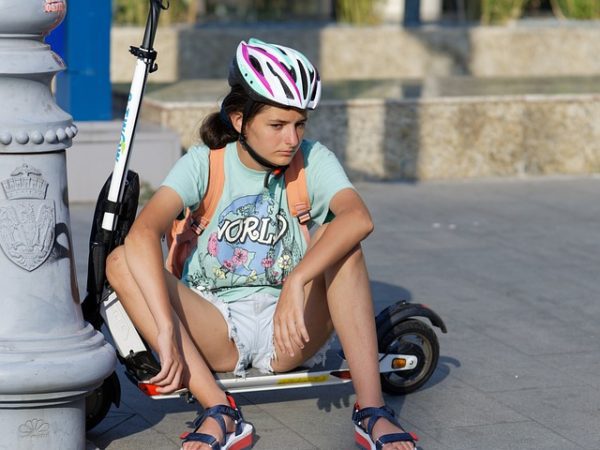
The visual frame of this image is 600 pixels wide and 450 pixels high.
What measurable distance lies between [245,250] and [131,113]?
59 cm

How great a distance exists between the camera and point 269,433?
4.21 metres

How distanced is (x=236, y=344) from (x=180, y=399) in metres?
0.50

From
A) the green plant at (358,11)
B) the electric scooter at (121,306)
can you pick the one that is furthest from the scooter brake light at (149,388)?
the green plant at (358,11)

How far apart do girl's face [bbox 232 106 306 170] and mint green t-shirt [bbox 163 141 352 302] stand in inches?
5.4

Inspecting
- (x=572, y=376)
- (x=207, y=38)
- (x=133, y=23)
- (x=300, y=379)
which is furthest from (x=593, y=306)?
(x=133, y=23)

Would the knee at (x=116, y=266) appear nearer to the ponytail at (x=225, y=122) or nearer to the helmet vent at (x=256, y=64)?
the ponytail at (x=225, y=122)

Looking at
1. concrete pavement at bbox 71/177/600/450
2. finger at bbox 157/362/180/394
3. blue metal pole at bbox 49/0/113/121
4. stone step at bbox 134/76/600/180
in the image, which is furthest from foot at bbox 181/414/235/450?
stone step at bbox 134/76/600/180

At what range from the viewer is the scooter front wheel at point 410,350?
177 inches

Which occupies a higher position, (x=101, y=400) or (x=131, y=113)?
(x=131, y=113)

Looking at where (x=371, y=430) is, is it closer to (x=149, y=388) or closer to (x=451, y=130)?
(x=149, y=388)

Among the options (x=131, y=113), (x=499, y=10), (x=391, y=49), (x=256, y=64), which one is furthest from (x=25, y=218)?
(x=499, y=10)

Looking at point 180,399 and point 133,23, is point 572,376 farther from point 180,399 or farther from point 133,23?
point 133,23

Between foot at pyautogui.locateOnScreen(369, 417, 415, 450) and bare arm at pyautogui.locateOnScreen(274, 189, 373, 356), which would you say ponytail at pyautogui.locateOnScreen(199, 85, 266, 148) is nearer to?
bare arm at pyautogui.locateOnScreen(274, 189, 373, 356)

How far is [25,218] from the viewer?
364cm
